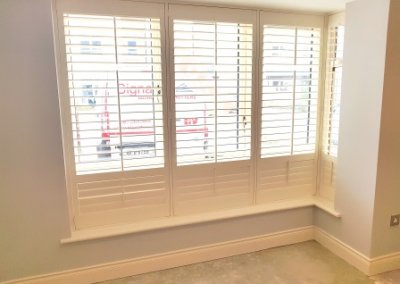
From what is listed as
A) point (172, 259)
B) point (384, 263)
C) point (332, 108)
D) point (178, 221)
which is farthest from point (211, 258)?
point (332, 108)

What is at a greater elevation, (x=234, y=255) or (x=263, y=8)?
(x=263, y=8)

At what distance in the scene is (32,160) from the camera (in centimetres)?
206

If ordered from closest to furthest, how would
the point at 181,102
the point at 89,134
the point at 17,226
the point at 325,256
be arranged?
the point at 17,226 < the point at 89,134 < the point at 181,102 < the point at 325,256

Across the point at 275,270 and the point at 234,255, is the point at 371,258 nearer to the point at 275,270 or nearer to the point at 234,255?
the point at 275,270

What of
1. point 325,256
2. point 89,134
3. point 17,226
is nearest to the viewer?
point 17,226

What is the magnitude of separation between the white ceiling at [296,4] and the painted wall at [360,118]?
16cm

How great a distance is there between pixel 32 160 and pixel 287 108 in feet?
6.64

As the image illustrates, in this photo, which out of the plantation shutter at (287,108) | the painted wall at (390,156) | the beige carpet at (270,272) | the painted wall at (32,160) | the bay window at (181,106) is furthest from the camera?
the plantation shutter at (287,108)

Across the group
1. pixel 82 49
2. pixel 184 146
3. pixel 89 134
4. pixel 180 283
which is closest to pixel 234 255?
pixel 180 283

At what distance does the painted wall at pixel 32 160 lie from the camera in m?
1.94

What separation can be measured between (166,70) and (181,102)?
264 mm

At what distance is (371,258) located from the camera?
2.36 meters

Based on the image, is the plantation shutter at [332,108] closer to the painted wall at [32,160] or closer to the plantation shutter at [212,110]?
the plantation shutter at [212,110]

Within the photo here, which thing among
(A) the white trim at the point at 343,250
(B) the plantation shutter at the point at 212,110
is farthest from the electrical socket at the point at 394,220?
(B) the plantation shutter at the point at 212,110
